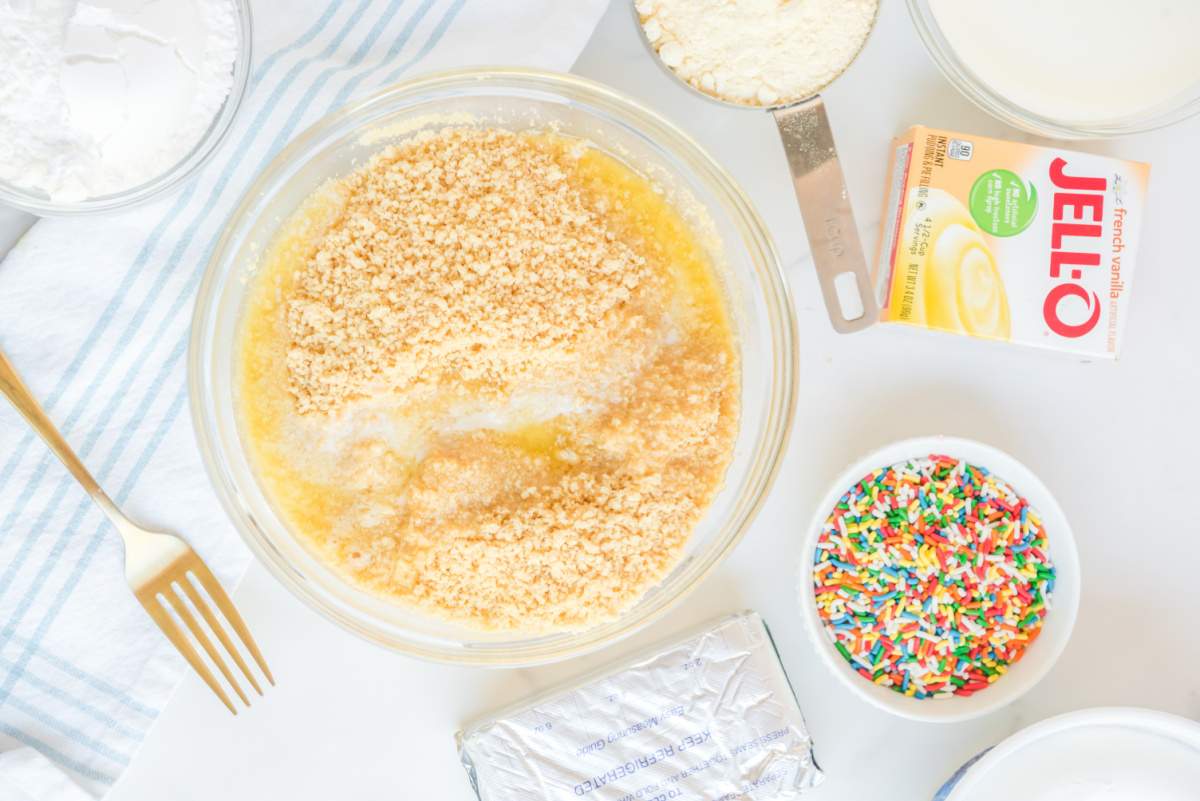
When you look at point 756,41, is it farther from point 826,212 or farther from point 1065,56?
point 1065,56

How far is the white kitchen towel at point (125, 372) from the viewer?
3.66ft

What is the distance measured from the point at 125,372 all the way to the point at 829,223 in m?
0.92

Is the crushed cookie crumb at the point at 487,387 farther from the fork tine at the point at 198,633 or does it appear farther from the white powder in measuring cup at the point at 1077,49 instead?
the white powder in measuring cup at the point at 1077,49

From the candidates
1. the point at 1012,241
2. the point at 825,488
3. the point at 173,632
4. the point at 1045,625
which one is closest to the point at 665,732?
the point at 825,488

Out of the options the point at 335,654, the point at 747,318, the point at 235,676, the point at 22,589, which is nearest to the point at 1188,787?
the point at 747,318

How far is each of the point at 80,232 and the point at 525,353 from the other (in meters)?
0.58

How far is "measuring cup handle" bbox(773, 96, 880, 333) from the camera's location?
3.77ft

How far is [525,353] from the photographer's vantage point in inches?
40.8

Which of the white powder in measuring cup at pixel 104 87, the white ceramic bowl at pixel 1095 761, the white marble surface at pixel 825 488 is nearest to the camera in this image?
the white powder in measuring cup at pixel 104 87

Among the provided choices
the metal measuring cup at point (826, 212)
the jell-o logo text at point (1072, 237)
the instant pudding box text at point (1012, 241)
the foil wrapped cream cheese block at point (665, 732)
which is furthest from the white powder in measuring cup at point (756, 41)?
the foil wrapped cream cheese block at point (665, 732)

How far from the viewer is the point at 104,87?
39.1 inches

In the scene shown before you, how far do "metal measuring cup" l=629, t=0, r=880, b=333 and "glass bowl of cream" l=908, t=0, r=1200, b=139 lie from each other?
0.18 metres

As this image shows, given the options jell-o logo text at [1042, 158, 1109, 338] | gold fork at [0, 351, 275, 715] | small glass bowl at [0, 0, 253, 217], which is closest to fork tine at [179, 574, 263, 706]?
gold fork at [0, 351, 275, 715]

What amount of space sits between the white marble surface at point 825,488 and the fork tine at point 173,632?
0.08 m
